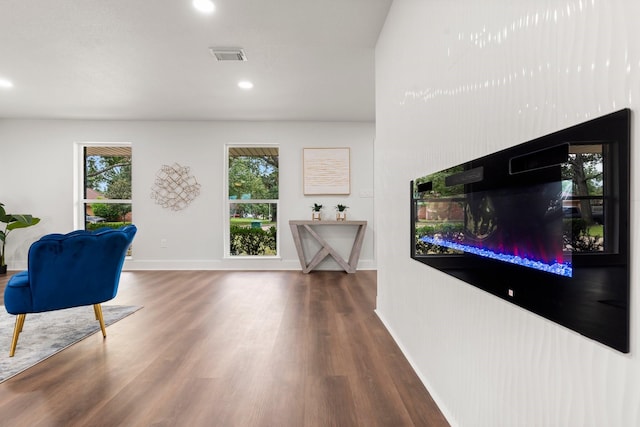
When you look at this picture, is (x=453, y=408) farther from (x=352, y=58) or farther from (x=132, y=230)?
(x=352, y=58)

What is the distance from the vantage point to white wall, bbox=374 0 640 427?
0.65 metres

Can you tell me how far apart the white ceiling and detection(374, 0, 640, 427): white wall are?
912mm

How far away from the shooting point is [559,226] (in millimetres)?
798

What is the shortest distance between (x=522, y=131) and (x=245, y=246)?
5.06 m

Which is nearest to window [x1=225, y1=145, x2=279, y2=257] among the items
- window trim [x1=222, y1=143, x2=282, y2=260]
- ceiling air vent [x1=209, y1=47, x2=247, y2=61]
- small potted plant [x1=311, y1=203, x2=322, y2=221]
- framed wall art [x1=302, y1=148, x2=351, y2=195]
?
window trim [x1=222, y1=143, x2=282, y2=260]

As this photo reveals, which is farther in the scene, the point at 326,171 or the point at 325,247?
the point at 326,171

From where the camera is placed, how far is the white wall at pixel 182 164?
17.4 ft

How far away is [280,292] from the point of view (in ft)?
12.6

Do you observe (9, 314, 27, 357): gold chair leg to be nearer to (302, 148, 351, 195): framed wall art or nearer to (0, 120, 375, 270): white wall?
(0, 120, 375, 270): white wall

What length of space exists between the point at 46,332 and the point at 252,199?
3339mm

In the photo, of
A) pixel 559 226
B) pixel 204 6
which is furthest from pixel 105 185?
pixel 559 226

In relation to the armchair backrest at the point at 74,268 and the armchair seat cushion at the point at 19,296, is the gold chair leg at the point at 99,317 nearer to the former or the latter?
the armchair backrest at the point at 74,268

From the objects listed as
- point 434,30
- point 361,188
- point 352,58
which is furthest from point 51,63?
point 361,188

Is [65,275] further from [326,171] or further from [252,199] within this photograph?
[326,171]
